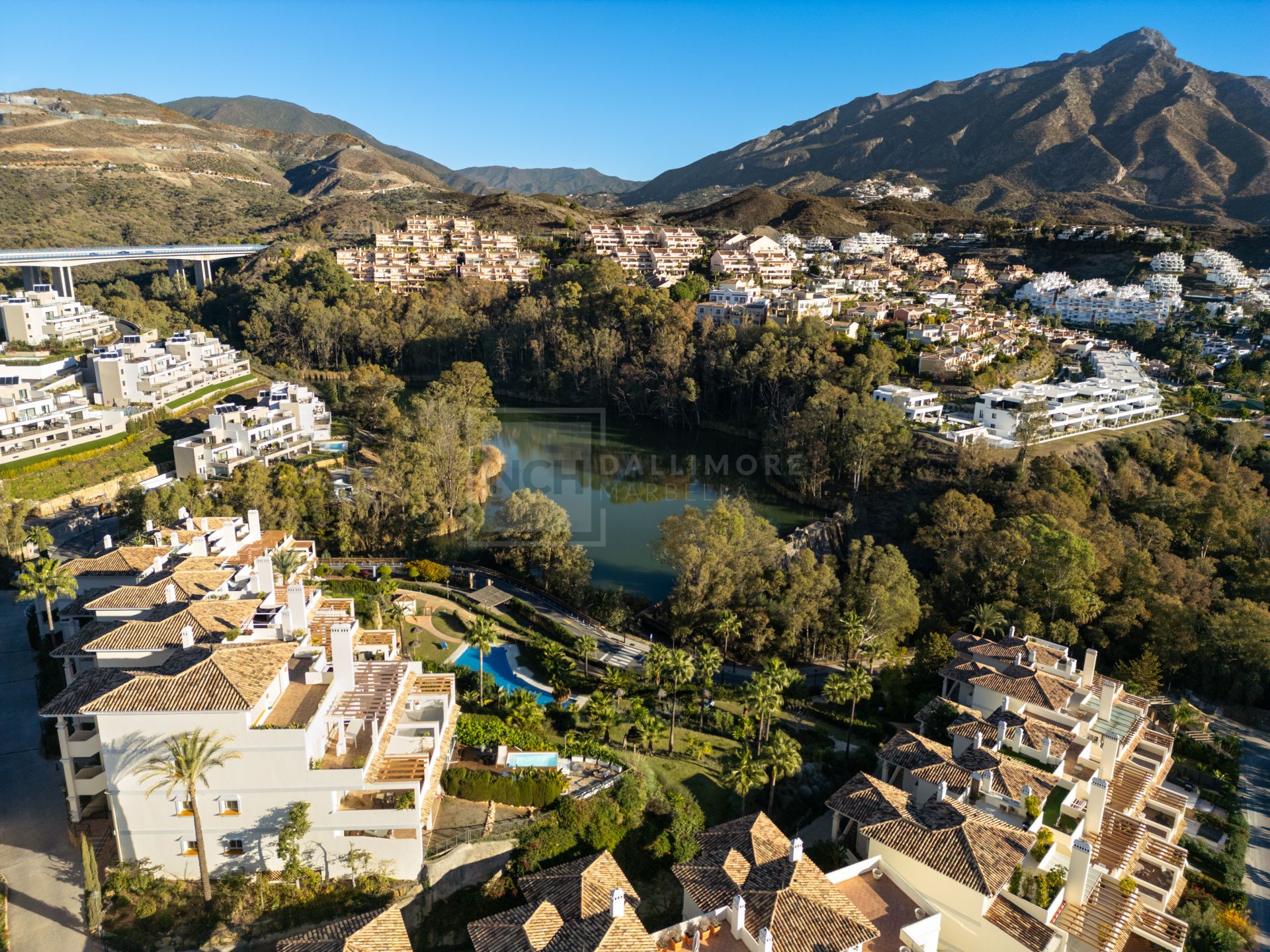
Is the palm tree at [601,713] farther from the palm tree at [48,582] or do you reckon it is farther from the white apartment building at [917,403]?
the white apartment building at [917,403]

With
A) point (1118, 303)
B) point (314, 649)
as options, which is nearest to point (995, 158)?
point (1118, 303)

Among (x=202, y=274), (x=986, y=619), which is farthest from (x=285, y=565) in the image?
(x=202, y=274)

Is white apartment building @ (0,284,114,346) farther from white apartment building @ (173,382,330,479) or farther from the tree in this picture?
the tree

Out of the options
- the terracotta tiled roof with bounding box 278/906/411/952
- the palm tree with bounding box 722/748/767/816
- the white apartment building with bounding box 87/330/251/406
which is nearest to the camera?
the terracotta tiled roof with bounding box 278/906/411/952

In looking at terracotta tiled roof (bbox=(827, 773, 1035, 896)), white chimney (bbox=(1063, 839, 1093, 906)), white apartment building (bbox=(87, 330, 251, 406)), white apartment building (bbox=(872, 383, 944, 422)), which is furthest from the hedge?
white apartment building (bbox=(87, 330, 251, 406))

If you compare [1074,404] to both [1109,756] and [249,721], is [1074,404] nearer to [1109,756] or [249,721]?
[1109,756]

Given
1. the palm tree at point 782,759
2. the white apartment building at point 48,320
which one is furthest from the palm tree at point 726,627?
the white apartment building at point 48,320
